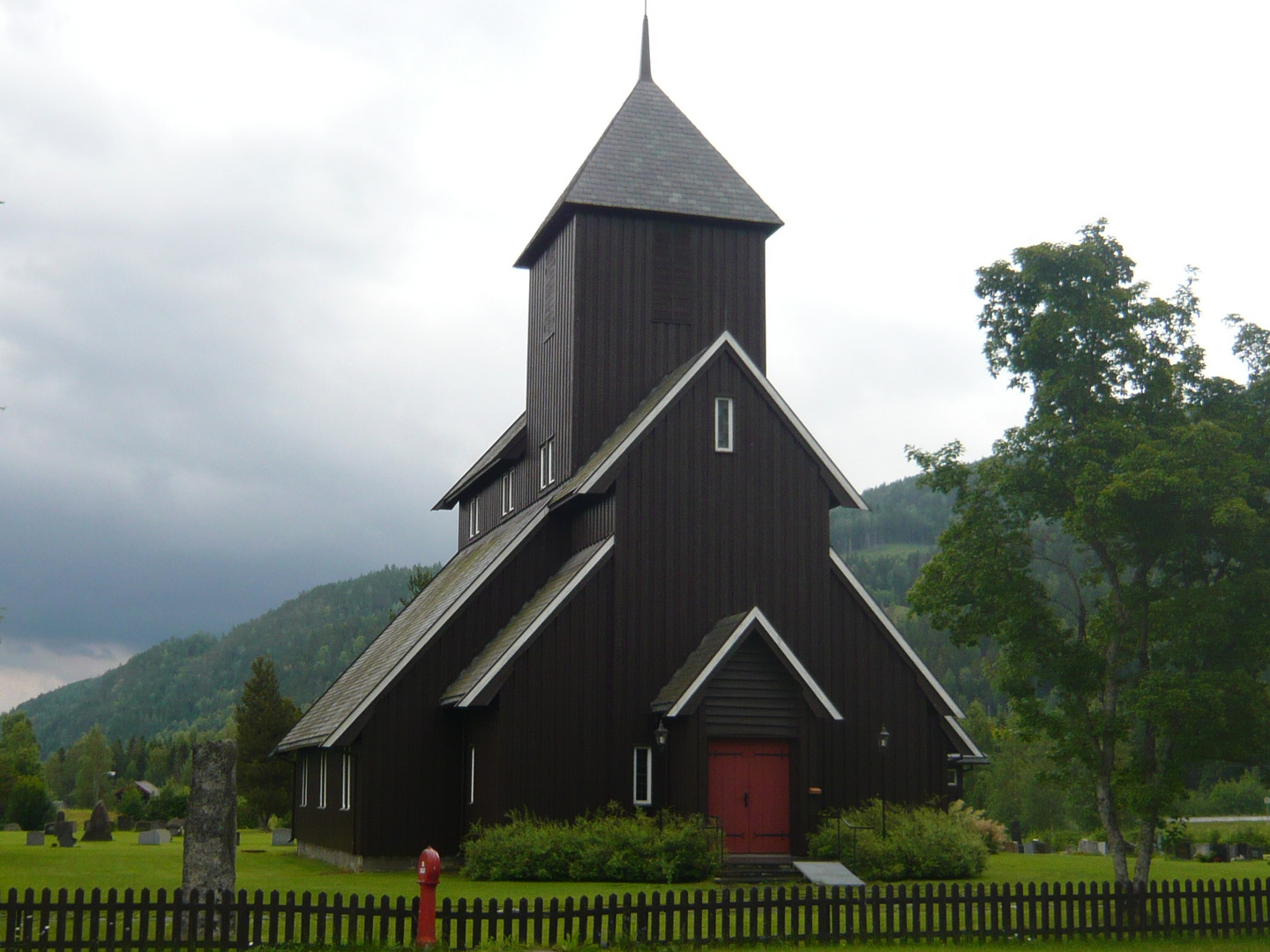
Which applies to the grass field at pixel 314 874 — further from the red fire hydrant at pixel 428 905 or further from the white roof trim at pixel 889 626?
the white roof trim at pixel 889 626

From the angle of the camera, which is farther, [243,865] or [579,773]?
[243,865]

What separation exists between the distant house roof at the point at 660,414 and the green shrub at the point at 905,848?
629cm

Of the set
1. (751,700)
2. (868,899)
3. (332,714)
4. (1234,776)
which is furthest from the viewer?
(1234,776)

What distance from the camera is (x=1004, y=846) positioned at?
1547 inches

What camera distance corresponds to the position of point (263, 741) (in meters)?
48.2

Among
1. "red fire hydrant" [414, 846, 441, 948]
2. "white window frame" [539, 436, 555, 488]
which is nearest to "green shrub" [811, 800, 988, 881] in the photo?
"white window frame" [539, 436, 555, 488]

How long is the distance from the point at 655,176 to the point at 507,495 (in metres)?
9.54

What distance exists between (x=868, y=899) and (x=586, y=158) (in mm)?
19589

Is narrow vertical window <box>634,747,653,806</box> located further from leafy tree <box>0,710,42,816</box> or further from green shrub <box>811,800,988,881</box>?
leafy tree <box>0,710,42,816</box>

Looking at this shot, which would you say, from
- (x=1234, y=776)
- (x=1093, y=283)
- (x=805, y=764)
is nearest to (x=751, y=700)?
(x=805, y=764)

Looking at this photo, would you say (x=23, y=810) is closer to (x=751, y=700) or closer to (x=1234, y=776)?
(x=751, y=700)

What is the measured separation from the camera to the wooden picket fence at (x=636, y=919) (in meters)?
15.0

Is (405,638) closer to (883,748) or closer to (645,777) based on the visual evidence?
(645,777)

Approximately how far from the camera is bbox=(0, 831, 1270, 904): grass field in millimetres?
21781
